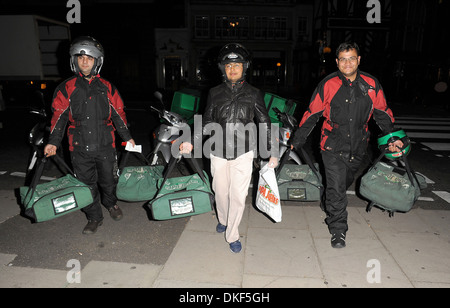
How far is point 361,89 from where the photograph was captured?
3250 millimetres

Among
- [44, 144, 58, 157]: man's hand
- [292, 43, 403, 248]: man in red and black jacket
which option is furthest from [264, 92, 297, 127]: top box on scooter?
[44, 144, 58, 157]: man's hand

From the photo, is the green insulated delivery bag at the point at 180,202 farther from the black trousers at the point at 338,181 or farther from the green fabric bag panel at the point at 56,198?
the black trousers at the point at 338,181

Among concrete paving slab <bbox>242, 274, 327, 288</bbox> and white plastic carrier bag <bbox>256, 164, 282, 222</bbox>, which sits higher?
white plastic carrier bag <bbox>256, 164, 282, 222</bbox>

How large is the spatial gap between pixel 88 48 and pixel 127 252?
2.28 metres

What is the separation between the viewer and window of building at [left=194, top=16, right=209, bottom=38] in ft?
104

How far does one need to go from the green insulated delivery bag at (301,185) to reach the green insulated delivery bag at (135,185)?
1670mm

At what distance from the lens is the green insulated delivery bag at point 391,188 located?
11.5 feet

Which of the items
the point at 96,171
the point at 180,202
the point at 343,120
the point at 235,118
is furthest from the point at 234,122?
the point at 96,171

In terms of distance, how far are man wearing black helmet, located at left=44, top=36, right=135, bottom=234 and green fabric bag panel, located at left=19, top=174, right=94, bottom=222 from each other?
15cm

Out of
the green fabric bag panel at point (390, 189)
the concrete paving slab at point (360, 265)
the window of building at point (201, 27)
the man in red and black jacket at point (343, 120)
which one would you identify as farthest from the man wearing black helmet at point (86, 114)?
the window of building at point (201, 27)

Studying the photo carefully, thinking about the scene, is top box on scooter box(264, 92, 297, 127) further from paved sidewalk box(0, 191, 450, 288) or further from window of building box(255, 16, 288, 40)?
window of building box(255, 16, 288, 40)

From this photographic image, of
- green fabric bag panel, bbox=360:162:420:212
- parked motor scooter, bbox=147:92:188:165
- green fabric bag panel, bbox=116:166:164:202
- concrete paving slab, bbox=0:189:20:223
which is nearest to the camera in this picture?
green fabric bag panel, bbox=360:162:420:212

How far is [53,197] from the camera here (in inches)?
129

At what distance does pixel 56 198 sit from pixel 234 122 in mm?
2073
